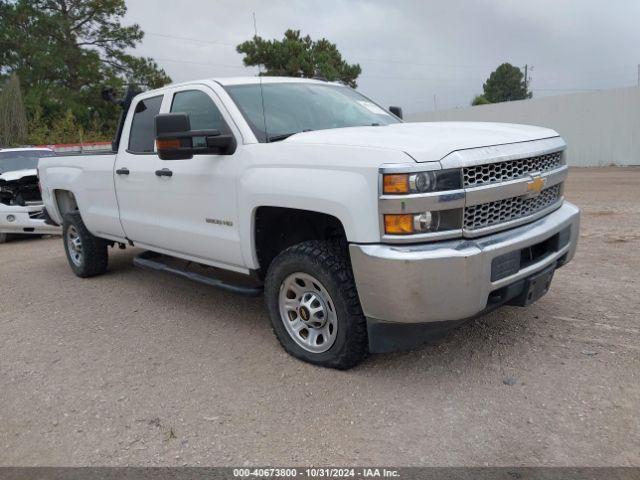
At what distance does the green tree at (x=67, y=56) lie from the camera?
3350cm

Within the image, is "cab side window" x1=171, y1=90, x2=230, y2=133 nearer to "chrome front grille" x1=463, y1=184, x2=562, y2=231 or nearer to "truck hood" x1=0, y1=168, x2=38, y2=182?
"chrome front grille" x1=463, y1=184, x2=562, y2=231

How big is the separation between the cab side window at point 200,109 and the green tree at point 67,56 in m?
32.4

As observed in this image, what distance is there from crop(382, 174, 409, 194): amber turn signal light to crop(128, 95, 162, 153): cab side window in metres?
2.68

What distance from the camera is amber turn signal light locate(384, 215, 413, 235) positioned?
2.98 meters

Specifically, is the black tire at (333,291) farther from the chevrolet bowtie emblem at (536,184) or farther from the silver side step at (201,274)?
the chevrolet bowtie emblem at (536,184)

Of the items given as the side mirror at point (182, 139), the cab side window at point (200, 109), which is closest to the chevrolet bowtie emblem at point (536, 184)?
the side mirror at point (182, 139)

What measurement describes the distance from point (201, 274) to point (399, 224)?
9.10 feet

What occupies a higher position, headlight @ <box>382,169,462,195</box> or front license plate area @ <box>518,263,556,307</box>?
headlight @ <box>382,169,462,195</box>

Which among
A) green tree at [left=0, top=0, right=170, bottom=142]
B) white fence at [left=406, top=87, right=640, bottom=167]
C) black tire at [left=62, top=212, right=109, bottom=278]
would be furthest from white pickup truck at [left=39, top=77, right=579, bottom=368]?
green tree at [left=0, top=0, right=170, bottom=142]

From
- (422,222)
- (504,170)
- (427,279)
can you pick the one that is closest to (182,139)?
(422,222)

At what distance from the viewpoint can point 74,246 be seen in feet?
21.6

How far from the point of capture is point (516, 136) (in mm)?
3492

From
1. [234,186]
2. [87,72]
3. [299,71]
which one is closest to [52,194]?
[234,186]

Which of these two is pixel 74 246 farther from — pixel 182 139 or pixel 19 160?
pixel 19 160
